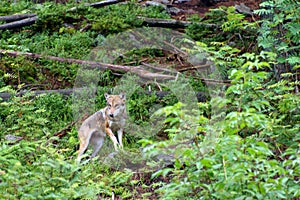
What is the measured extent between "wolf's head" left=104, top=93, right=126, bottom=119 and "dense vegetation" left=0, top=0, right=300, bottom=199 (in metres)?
0.43

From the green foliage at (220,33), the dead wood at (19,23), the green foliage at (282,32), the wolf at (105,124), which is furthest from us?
the dead wood at (19,23)

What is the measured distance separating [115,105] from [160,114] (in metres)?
5.76

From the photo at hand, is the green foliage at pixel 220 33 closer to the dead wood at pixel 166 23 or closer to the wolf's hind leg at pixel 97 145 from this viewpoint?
the dead wood at pixel 166 23

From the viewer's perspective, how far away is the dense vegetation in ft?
20.0

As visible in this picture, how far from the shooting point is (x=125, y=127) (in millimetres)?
11820

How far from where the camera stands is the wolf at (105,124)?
11.3m

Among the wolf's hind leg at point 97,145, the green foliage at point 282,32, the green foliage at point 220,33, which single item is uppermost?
the green foliage at point 282,32

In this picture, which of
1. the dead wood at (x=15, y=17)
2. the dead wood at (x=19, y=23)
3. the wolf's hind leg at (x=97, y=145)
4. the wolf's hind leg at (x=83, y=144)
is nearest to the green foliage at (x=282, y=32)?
the wolf's hind leg at (x=97, y=145)

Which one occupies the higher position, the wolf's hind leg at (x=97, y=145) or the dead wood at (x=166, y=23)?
the dead wood at (x=166, y=23)

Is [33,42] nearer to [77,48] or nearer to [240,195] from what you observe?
[77,48]

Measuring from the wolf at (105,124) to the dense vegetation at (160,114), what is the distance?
0.24 meters

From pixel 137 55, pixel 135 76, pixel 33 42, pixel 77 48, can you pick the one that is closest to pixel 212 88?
pixel 135 76

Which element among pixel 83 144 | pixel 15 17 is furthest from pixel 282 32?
pixel 15 17

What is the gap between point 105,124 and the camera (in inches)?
457
